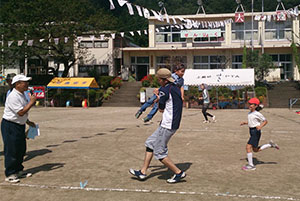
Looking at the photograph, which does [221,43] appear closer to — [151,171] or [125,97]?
[125,97]

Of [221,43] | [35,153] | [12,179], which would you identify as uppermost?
[221,43]

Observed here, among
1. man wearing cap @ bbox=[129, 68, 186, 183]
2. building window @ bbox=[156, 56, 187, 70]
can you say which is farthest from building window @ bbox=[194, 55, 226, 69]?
man wearing cap @ bbox=[129, 68, 186, 183]

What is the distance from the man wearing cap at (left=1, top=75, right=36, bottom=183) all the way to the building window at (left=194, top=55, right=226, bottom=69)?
35.1m

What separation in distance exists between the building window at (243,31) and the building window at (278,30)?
133 centimetres

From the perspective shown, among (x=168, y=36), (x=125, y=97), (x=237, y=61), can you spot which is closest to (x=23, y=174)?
(x=125, y=97)

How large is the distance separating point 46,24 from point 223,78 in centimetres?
1727

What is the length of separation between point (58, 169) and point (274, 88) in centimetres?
3014

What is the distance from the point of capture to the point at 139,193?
4543 mm

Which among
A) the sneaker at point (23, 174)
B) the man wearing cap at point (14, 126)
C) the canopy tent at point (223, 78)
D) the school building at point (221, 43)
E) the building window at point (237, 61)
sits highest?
the school building at point (221, 43)

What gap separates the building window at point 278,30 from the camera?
37.5 metres

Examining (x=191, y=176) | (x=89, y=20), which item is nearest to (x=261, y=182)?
(x=191, y=176)

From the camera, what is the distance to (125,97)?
31.3 metres

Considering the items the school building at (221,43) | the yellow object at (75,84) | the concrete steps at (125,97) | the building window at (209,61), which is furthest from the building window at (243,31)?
the yellow object at (75,84)

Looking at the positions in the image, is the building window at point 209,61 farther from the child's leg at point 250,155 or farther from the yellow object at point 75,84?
the child's leg at point 250,155
